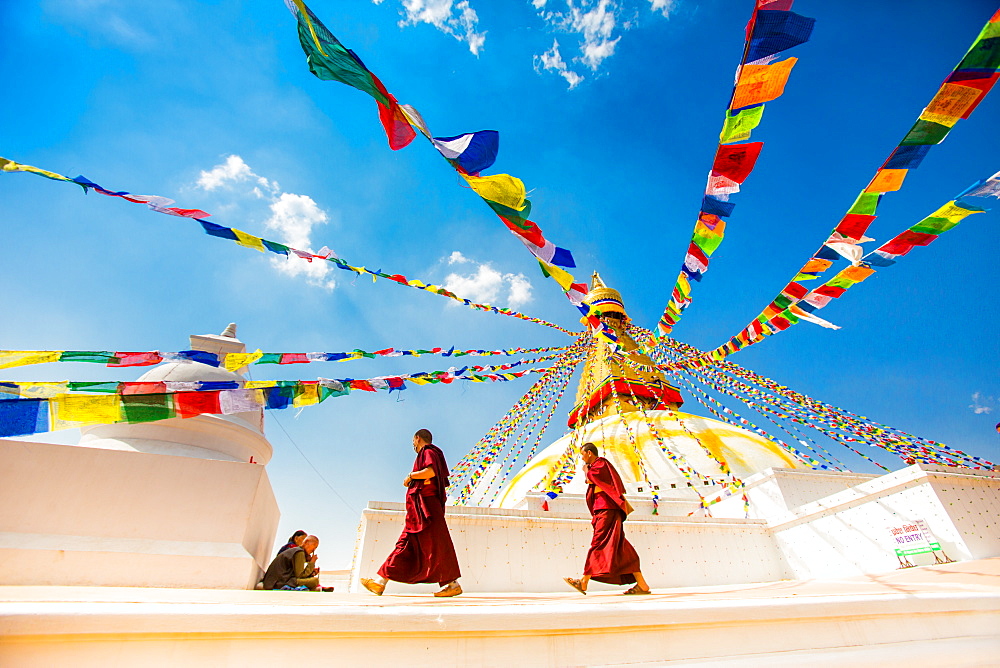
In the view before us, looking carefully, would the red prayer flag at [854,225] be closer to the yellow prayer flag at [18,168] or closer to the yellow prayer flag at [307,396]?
Answer: the yellow prayer flag at [307,396]

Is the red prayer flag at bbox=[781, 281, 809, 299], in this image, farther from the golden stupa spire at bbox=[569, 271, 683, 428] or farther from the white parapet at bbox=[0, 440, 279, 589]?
the white parapet at bbox=[0, 440, 279, 589]

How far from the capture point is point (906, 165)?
184 inches

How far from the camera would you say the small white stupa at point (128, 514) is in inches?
166

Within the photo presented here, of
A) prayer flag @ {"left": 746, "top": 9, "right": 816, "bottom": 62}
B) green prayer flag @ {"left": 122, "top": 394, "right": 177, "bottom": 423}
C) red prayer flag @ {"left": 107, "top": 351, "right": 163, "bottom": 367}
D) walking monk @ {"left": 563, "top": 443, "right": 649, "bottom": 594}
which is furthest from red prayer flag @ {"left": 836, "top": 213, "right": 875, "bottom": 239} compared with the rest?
red prayer flag @ {"left": 107, "top": 351, "right": 163, "bottom": 367}

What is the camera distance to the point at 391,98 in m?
3.66

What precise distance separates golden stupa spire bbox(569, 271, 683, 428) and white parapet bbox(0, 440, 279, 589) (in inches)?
383

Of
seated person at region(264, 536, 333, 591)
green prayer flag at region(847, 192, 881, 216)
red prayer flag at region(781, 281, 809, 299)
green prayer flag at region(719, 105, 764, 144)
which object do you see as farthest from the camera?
red prayer flag at region(781, 281, 809, 299)

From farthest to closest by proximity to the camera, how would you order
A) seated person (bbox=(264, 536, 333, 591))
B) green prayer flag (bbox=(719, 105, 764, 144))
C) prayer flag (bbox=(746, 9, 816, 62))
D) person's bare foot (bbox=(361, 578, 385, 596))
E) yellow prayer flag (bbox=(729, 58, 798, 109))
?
1. seated person (bbox=(264, 536, 333, 591))
2. green prayer flag (bbox=(719, 105, 764, 144))
3. yellow prayer flag (bbox=(729, 58, 798, 109))
4. prayer flag (bbox=(746, 9, 816, 62))
5. person's bare foot (bbox=(361, 578, 385, 596))

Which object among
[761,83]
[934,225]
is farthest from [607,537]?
[934,225]

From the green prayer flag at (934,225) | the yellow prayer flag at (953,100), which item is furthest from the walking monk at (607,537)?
the green prayer flag at (934,225)

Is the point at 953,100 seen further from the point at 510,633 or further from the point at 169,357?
the point at 169,357

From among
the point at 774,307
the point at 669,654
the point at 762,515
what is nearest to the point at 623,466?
the point at 762,515

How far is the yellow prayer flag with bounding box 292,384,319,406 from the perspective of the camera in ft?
14.4

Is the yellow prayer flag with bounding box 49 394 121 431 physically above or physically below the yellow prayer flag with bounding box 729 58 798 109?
below
